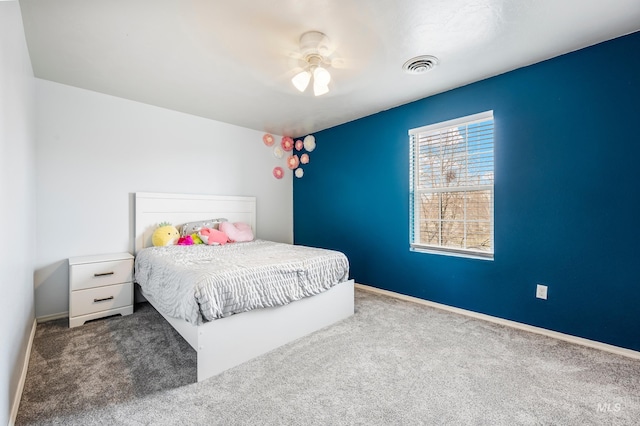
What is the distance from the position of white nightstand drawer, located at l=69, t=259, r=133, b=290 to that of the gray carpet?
1.38ft

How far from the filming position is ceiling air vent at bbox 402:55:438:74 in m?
2.31

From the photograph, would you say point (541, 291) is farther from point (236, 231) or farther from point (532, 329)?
point (236, 231)

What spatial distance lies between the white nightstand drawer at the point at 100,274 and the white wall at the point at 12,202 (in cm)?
60

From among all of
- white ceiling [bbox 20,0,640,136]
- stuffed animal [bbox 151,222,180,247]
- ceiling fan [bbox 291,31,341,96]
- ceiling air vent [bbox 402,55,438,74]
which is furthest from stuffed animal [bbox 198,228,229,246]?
ceiling air vent [bbox 402,55,438,74]

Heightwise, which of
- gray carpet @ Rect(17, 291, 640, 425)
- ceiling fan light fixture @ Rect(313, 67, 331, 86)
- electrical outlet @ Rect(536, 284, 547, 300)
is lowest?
gray carpet @ Rect(17, 291, 640, 425)

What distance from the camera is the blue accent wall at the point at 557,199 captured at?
2.06m

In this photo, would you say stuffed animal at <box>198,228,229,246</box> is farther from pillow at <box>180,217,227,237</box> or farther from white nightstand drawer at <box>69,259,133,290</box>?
white nightstand drawer at <box>69,259,133,290</box>

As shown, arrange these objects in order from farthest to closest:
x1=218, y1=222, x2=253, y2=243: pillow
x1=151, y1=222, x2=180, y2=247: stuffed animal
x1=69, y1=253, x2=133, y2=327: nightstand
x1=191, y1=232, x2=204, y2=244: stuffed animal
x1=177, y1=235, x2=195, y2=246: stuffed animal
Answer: x1=218, y1=222, x2=253, y2=243: pillow
x1=191, y1=232, x2=204, y2=244: stuffed animal
x1=177, y1=235, x2=195, y2=246: stuffed animal
x1=151, y1=222, x2=180, y2=247: stuffed animal
x1=69, y1=253, x2=133, y2=327: nightstand

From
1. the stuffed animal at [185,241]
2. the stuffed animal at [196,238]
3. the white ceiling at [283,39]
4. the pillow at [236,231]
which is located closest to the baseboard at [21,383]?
the stuffed animal at [185,241]

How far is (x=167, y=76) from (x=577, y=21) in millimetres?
3238

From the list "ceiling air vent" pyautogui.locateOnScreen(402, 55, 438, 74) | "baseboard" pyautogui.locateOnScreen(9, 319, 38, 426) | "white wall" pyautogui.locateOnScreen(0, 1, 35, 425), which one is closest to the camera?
"white wall" pyautogui.locateOnScreen(0, 1, 35, 425)

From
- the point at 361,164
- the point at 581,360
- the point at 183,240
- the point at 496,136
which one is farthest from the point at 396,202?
the point at 183,240

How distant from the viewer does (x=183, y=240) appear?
333cm

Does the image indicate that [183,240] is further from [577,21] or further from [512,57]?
[577,21]
